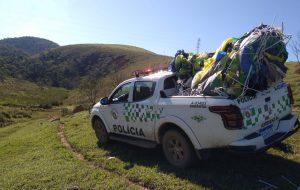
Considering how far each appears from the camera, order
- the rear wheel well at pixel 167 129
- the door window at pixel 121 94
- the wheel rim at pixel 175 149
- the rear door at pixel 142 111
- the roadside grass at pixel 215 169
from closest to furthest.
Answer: the roadside grass at pixel 215 169 < the rear wheel well at pixel 167 129 < the wheel rim at pixel 175 149 < the rear door at pixel 142 111 < the door window at pixel 121 94

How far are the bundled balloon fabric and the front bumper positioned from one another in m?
0.82

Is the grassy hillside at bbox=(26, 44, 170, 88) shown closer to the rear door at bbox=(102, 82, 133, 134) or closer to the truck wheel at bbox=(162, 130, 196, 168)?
the rear door at bbox=(102, 82, 133, 134)

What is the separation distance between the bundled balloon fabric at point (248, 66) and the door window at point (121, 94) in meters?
2.67

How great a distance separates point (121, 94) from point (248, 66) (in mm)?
4480

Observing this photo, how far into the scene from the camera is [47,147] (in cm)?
1388

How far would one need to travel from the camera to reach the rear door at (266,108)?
302 inches

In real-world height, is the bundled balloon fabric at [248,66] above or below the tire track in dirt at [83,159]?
above

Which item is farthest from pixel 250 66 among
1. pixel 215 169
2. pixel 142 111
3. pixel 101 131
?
pixel 101 131

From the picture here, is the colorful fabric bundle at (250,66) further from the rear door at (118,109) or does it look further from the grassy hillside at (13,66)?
the grassy hillside at (13,66)

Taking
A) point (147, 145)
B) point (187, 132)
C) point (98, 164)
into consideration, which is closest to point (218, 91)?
point (187, 132)

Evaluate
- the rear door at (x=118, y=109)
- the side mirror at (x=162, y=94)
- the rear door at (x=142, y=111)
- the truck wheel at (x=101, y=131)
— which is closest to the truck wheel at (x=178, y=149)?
the rear door at (x=142, y=111)

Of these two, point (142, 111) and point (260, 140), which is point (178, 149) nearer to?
point (142, 111)

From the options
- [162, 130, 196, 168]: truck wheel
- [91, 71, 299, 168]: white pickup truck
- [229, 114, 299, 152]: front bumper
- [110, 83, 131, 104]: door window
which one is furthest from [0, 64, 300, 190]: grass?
[110, 83, 131, 104]: door window

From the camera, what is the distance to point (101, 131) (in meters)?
12.3
